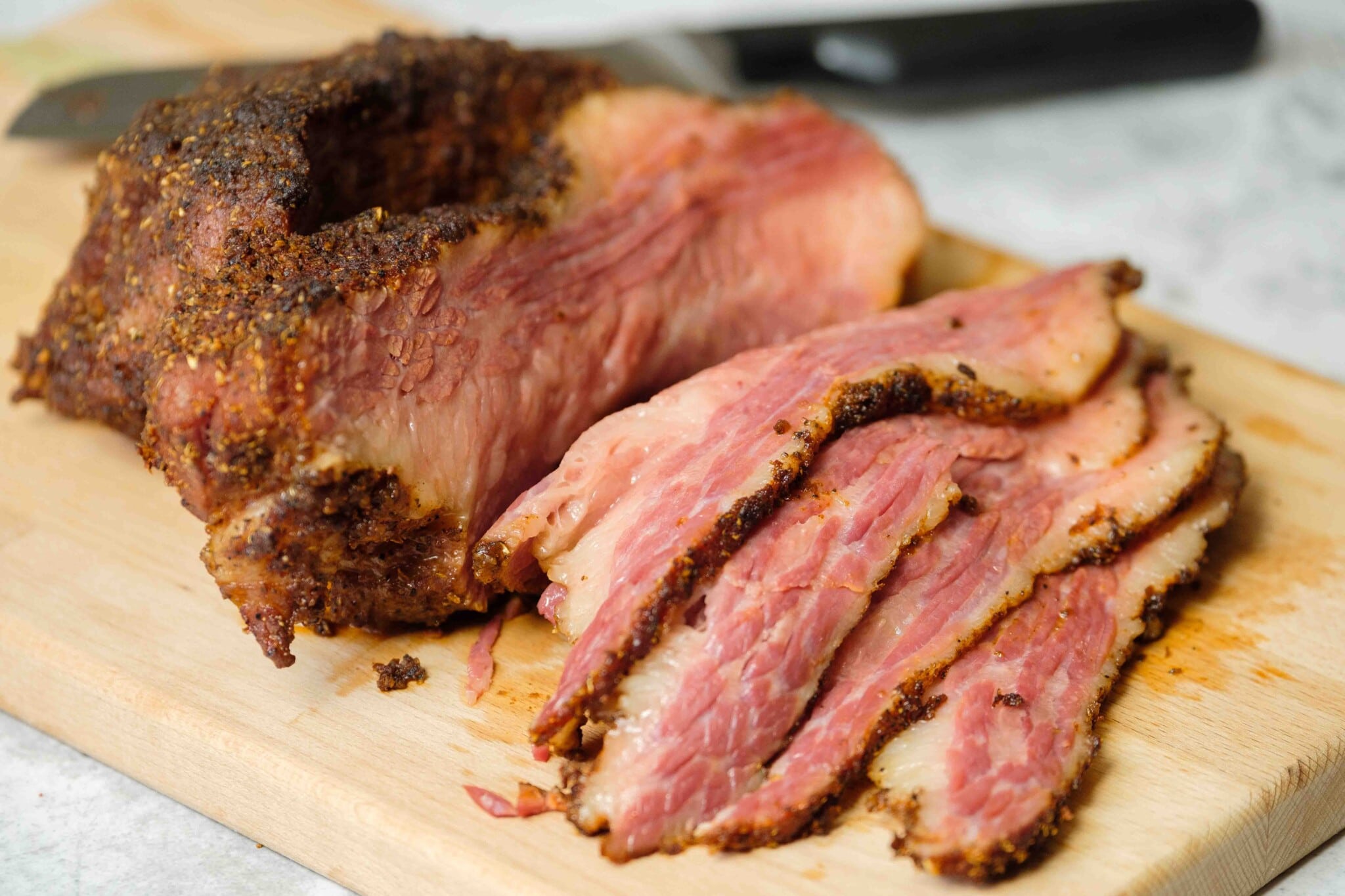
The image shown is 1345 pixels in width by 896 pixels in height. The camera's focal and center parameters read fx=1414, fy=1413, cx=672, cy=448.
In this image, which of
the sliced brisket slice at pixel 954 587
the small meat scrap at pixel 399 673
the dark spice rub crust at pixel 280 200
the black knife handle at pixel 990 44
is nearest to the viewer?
the sliced brisket slice at pixel 954 587

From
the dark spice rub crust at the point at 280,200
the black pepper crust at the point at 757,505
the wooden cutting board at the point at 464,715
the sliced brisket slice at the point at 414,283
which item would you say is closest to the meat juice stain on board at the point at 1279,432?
the wooden cutting board at the point at 464,715

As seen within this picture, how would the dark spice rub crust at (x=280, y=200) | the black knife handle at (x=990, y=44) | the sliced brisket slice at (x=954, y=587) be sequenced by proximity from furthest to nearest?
the black knife handle at (x=990, y=44)
the dark spice rub crust at (x=280, y=200)
the sliced brisket slice at (x=954, y=587)

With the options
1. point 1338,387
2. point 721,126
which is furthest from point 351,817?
point 1338,387

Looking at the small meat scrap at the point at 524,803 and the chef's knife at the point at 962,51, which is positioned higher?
the chef's knife at the point at 962,51

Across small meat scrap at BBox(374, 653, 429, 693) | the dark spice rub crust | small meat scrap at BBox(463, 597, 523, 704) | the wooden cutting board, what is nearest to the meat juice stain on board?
the wooden cutting board

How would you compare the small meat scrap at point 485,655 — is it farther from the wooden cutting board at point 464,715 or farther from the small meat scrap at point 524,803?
the small meat scrap at point 524,803

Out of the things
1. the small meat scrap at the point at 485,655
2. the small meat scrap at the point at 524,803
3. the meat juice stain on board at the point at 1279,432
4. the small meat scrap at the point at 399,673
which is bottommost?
the meat juice stain on board at the point at 1279,432

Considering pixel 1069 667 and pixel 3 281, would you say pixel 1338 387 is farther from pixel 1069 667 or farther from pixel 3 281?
pixel 3 281

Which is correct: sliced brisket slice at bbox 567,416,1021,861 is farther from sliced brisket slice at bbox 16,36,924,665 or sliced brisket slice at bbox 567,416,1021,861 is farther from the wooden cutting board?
sliced brisket slice at bbox 16,36,924,665
